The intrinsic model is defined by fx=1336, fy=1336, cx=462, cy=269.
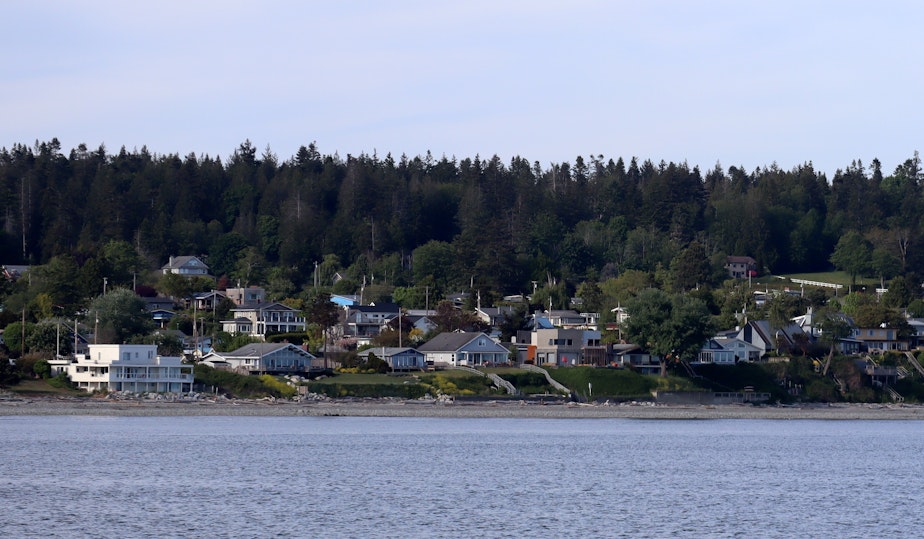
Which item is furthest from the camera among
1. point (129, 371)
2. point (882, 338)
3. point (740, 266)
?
point (740, 266)

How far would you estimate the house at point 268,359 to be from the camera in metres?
77.6

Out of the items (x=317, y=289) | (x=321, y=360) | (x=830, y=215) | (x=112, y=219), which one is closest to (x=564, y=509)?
(x=321, y=360)

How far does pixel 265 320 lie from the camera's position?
9544 centimetres

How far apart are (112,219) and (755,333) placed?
211 feet

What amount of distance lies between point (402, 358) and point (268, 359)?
8.51m

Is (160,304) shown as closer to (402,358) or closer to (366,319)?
(366,319)

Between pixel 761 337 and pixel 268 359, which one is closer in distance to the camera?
pixel 268 359

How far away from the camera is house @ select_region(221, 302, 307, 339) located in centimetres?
9538

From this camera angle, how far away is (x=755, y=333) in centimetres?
9188

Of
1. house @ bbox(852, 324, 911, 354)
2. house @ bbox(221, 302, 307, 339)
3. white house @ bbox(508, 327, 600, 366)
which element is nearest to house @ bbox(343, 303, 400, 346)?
house @ bbox(221, 302, 307, 339)

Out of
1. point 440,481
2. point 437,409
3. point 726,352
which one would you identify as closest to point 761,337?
point 726,352

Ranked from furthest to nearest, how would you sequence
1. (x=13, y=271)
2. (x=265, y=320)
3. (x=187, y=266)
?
1. (x=187, y=266)
2. (x=13, y=271)
3. (x=265, y=320)

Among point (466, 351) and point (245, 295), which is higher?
point (245, 295)

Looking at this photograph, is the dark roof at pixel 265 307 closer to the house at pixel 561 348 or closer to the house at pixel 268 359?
the house at pixel 268 359
